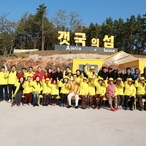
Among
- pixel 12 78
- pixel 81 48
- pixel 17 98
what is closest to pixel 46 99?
pixel 17 98

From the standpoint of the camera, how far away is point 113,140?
4.15 meters

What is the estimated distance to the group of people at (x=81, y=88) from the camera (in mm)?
7719

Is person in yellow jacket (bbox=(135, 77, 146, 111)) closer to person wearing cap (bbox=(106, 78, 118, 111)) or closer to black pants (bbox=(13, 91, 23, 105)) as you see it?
person wearing cap (bbox=(106, 78, 118, 111))

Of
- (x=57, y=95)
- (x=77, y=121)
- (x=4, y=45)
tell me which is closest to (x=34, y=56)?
(x=4, y=45)

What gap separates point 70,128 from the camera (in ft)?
16.1

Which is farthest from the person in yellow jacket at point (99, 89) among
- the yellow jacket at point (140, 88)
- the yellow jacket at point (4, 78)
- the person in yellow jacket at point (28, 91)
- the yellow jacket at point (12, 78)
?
the yellow jacket at point (4, 78)

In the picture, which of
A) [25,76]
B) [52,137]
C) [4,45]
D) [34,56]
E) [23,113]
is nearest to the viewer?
[52,137]

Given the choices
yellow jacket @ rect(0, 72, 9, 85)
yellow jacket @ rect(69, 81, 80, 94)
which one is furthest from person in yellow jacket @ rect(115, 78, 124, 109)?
yellow jacket @ rect(0, 72, 9, 85)

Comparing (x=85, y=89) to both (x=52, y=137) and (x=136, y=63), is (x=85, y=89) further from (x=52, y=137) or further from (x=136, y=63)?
(x=136, y=63)

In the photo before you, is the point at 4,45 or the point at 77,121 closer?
the point at 77,121

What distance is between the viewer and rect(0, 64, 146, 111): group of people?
304 inches

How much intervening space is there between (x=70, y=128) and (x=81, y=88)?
121 inches

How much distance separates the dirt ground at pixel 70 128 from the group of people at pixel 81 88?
0.97m

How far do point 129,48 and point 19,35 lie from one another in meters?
25.2
